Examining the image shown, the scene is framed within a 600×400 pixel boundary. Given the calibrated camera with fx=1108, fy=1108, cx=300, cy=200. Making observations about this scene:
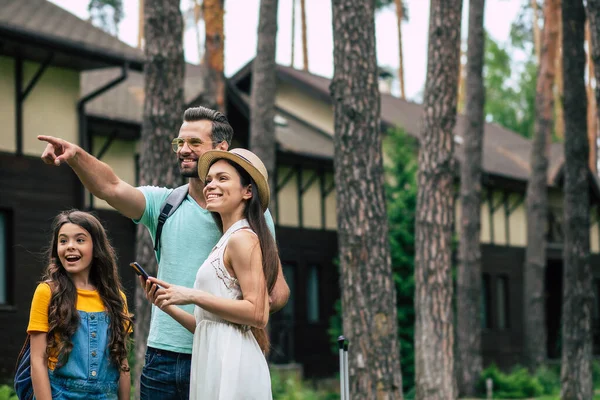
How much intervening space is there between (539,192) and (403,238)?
216 inches

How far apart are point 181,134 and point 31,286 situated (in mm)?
14749

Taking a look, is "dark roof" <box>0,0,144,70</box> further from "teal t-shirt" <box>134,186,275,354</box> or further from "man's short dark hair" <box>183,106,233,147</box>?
"teal t-shirt" <box>134,186,275,354</box>

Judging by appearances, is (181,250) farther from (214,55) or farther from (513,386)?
(513,386)

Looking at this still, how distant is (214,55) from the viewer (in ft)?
67.7

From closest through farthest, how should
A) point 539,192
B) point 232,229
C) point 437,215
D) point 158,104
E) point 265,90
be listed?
point 232,229 → point 158,104 → point 437,215 → point 265,90 → point 539,192

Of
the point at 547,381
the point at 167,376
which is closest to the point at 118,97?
the point at 547,381

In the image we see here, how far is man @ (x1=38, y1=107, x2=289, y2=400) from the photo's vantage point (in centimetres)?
488

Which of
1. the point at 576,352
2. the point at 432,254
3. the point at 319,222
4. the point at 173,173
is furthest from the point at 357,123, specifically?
the point at 319,222

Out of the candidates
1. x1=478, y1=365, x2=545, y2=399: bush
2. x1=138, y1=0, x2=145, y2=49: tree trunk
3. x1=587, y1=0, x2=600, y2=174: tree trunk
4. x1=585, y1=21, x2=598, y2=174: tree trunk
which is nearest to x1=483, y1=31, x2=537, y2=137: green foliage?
x1=585, y1=21, x2=598, y2=174: tree trunk

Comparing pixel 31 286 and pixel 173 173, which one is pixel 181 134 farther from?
pixel 31 286

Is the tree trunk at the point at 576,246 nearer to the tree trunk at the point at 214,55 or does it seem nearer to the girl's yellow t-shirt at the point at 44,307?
the tree trunk at the point at 214,55

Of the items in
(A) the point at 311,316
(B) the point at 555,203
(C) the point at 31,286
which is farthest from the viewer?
(B) the point at 555,203

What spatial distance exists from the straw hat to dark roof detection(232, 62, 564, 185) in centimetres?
2293

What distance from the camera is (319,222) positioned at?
29.1 metres
